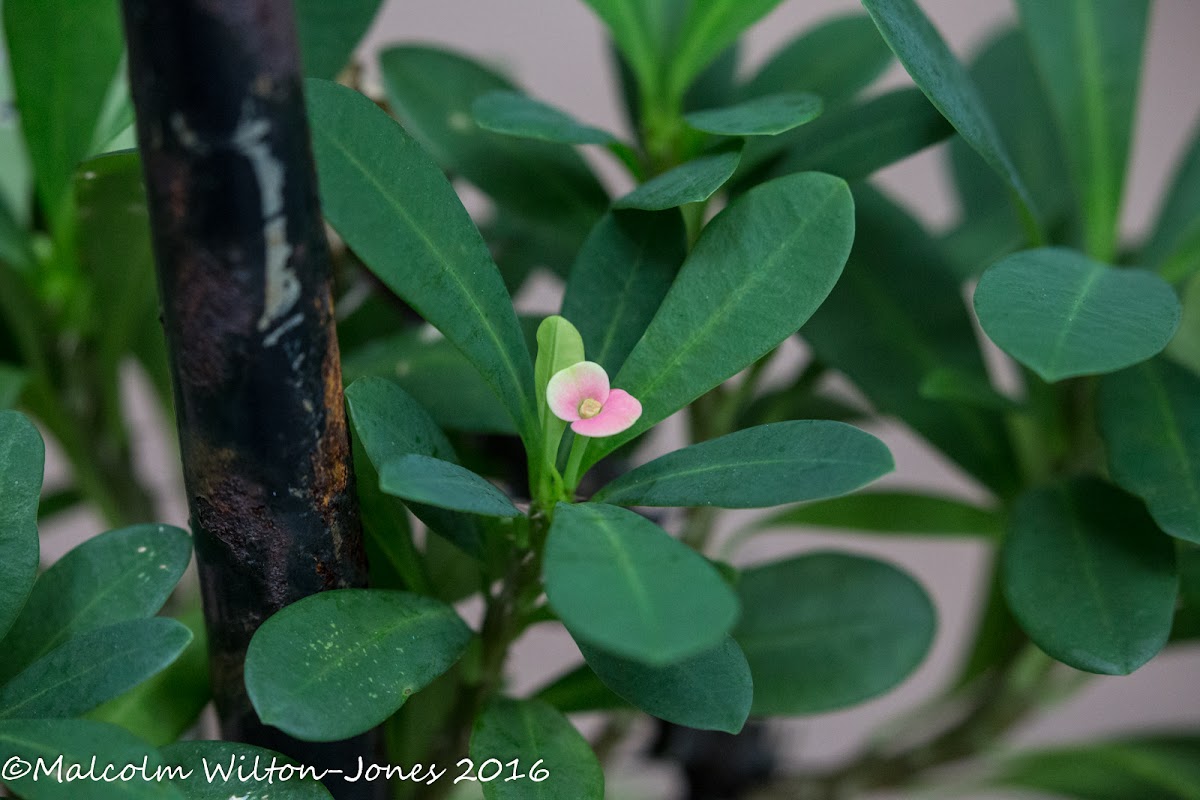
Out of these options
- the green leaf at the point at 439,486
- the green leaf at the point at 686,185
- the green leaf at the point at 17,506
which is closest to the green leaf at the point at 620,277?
the green leaf at the point at 686,185

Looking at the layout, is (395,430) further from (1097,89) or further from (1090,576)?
(1097,89)

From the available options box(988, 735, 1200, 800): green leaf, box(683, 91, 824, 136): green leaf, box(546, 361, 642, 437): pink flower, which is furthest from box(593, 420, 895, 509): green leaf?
box(988, 735, 1200, 800): green leaf

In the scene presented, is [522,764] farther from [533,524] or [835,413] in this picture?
[835,413]

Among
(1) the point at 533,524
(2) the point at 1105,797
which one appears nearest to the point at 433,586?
(1) the point at 533,524

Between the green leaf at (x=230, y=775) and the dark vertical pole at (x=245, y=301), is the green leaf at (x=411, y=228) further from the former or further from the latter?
the green leaf at (x=230, y=775)

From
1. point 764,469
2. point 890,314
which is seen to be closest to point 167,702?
point 764,469
